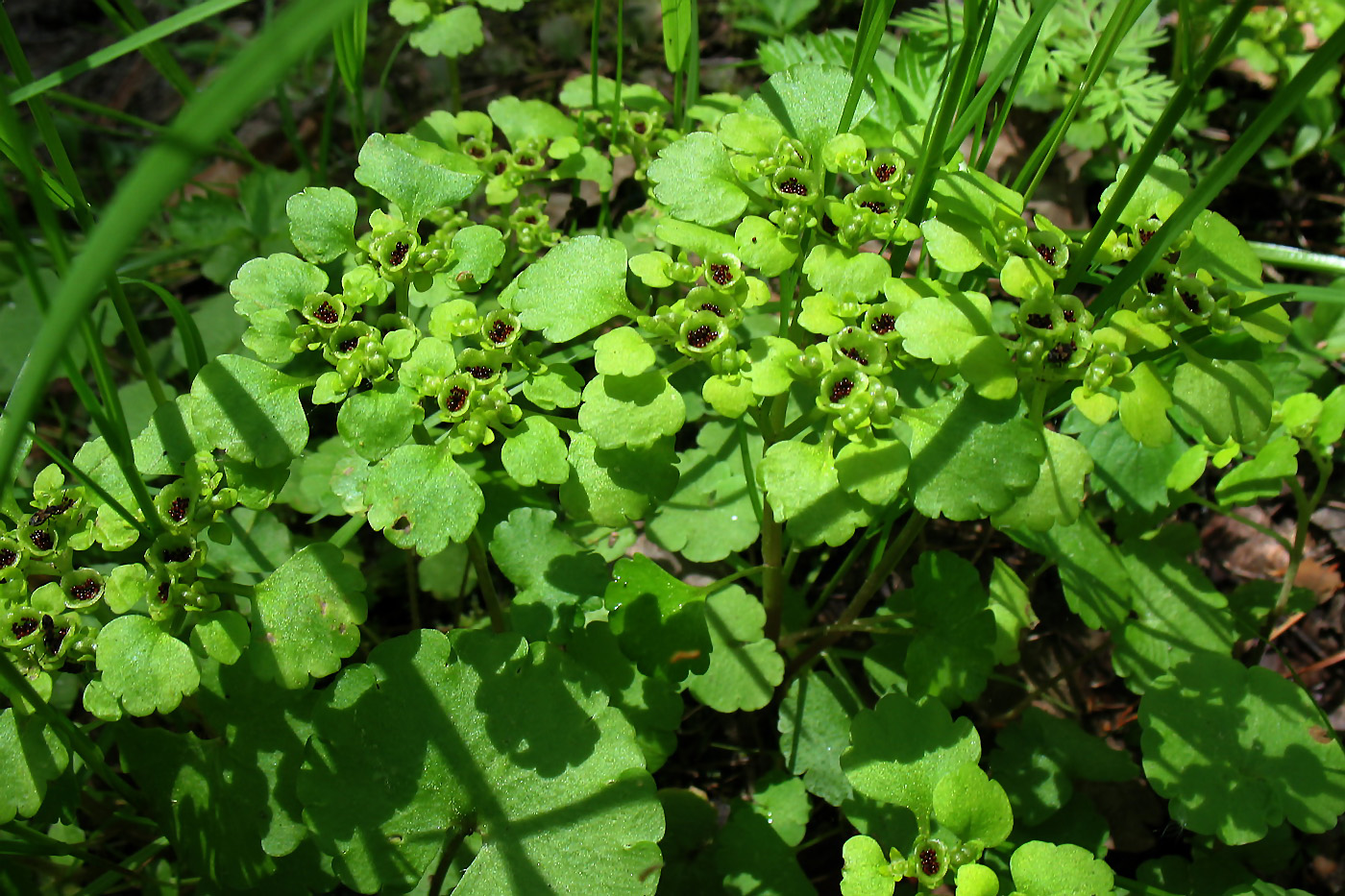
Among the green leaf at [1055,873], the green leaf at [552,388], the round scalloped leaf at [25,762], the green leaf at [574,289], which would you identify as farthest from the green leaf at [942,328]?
the round scalloped leaf at [25,762]

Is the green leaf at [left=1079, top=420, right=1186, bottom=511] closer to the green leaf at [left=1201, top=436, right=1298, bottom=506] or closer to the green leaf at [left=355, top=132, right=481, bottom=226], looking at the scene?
the green leaf at [left=1201, top=436, right=1298, bottom=506]

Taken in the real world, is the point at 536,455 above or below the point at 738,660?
above

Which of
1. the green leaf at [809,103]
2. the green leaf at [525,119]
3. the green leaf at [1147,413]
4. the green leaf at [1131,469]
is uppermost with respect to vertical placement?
the green leaf at [809,103]

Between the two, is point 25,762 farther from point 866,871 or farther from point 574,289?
point 866,871

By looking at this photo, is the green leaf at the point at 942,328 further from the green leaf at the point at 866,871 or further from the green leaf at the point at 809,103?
the green leaf at the point at 866,871

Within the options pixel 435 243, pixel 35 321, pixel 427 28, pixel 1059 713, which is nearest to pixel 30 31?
pixel 35 321

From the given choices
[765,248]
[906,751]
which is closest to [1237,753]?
[906,751]
